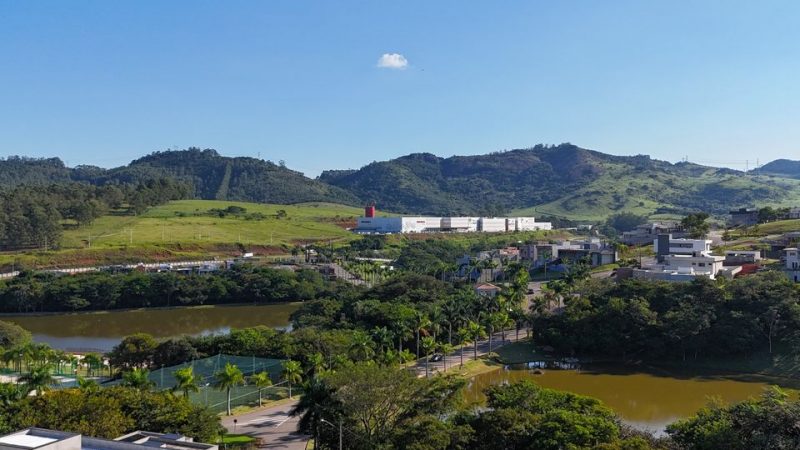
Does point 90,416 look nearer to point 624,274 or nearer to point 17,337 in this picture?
point 17,337

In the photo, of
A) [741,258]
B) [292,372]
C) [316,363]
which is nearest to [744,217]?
[741,258]

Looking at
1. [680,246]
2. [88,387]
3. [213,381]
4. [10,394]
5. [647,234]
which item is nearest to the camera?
[10,394]

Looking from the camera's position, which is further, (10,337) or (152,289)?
(152,289)

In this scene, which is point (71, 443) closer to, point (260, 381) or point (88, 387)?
point (88, 387)

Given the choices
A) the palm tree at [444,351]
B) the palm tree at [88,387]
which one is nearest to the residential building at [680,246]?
the palm tree at [444,351]

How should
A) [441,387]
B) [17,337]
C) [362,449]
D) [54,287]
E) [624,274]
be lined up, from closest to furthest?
[362,449] → [441,387] → [17,337] → [624,274] → [54,287]

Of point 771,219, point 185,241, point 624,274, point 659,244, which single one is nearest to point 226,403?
point 624,274
